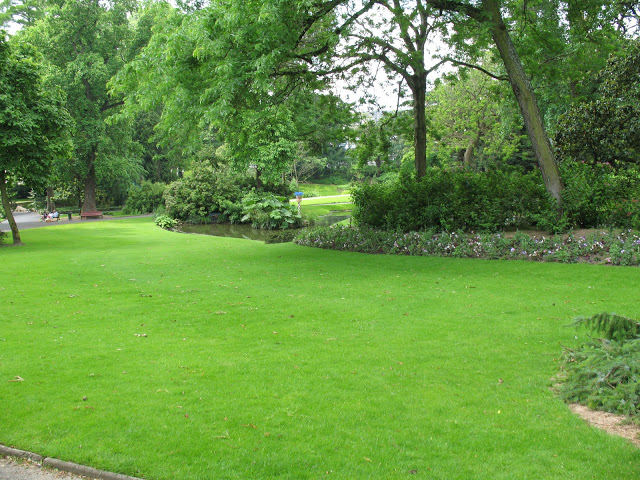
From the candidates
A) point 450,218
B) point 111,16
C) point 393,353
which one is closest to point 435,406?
point 393,353

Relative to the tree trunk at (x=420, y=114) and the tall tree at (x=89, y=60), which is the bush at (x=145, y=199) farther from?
the tree trunk at (x=420, y=114)

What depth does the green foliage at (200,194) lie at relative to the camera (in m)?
32.9

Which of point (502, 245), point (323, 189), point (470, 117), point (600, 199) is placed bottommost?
point (502, 245)

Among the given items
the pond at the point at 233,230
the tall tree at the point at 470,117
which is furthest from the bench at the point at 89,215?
the tall tree at the point at 470,117

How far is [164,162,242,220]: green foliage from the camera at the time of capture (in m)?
32.9

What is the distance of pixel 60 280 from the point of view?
10.9 meters

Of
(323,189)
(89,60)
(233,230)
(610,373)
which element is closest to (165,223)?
(233,230)

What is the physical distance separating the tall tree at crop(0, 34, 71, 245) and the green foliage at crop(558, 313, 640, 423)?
16499mm

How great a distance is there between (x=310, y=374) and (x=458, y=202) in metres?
9.73

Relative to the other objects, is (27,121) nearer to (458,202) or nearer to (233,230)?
(458,202)

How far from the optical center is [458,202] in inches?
544

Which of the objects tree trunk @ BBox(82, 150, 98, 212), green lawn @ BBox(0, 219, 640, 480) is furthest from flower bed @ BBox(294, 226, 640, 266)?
tree trunk @ BBox(82, 150, 98, 212)

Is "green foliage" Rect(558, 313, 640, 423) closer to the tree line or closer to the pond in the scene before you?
the tree line

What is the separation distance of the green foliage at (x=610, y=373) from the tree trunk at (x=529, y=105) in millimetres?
8433
